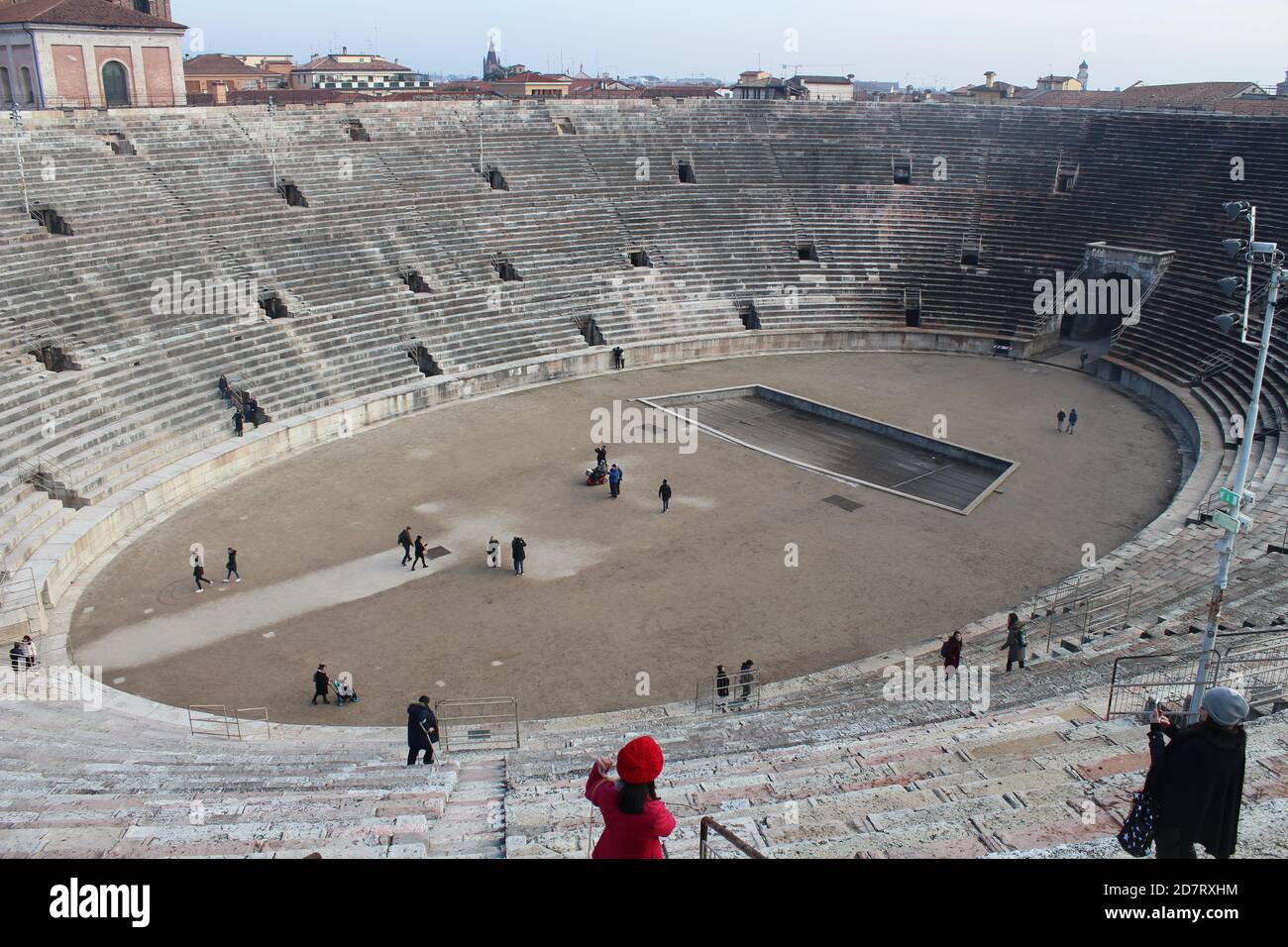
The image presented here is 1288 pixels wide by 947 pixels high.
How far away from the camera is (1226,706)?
5.80m

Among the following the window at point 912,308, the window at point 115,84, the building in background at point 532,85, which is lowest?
the window at point 912,308

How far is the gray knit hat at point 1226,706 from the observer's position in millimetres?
5758

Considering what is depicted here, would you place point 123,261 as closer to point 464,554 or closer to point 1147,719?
point 464,554

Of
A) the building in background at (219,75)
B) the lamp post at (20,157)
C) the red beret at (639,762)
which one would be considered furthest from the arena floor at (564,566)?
the building in background at (219,75)

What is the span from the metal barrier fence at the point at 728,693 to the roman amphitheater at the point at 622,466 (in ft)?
0.31

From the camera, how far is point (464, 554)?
20.9 m

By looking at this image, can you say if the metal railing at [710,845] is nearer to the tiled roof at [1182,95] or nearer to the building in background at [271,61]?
the tiled roof at [1182,95]

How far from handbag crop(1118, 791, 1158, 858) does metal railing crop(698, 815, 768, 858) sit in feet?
7.15

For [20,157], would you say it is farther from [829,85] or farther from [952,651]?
[829,85]

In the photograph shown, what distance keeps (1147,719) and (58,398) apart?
73.6ft

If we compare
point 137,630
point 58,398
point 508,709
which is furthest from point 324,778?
point 58,398

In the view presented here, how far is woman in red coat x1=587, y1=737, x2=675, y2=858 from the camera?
5.43 m

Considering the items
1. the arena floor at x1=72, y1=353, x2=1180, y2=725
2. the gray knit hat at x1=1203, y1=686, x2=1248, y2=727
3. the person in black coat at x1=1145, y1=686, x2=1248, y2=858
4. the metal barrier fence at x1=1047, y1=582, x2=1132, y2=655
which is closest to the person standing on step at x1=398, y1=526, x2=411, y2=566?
the arena floor at x1=72, y1=353, x2=1180, y2=725
